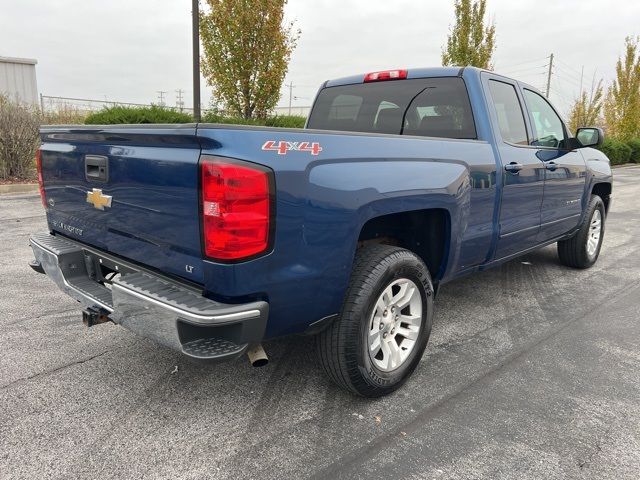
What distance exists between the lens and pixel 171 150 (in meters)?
2.06

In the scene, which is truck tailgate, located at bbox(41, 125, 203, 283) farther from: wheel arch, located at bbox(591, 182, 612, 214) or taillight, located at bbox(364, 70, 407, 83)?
wheel arch, located at bbox(591, 182, 612, 214)

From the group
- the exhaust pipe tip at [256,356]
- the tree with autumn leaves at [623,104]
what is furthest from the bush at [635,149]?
the exhaust pipe tip at [256,356]

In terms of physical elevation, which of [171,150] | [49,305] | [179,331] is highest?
[171,150]

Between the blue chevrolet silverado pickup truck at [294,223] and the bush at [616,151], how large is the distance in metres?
24.0

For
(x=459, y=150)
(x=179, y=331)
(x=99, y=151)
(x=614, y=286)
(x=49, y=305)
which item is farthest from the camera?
(x=614, y=286)

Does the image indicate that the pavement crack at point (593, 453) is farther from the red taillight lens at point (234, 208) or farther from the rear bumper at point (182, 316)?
the red taillight lens at point (234, 208)

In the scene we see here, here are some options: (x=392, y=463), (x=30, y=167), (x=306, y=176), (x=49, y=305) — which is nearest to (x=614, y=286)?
(x=392, y=463)

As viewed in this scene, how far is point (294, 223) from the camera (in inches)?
81.1

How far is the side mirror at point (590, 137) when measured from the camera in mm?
4465

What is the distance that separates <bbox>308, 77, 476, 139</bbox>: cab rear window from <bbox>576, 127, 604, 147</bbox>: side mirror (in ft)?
5.64

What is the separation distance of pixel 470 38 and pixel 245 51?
8850 mm

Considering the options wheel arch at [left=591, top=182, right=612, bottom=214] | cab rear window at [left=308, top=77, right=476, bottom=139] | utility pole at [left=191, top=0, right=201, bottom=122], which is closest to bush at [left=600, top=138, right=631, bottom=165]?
utility pole at [left=191, top=0, right=201, bottom=122]

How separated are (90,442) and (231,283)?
3.52 ft

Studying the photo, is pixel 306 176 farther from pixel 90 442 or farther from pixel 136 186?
pixel 90 442
